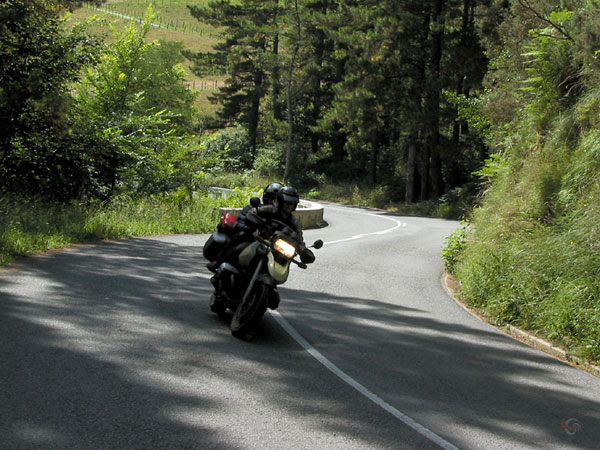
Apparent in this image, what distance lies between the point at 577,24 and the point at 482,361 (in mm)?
8187

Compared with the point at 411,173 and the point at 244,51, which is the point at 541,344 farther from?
the point at 244,51

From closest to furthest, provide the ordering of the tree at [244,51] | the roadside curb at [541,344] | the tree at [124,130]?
the roadside curb at [541,344]
the tree at [124,130]
the tree at [244,51]

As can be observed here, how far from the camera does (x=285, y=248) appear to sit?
6.84 meters

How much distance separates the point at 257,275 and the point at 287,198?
928mm

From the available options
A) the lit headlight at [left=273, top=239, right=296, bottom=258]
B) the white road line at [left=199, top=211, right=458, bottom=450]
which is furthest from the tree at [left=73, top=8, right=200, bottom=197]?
the lit headlight at [left=273, top=239, right=296, bottom=258]

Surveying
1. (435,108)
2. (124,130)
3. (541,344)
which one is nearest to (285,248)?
(541,344)

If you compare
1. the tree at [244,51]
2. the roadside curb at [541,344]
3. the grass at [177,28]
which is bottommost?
the roadside curb at [541,344]

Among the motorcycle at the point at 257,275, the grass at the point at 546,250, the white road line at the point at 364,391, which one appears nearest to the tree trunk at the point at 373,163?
the grass at the point at 546,250

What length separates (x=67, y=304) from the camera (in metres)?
7.95

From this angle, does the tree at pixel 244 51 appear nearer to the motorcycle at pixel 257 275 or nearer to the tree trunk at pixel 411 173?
the tree trunk at pixel 411 173

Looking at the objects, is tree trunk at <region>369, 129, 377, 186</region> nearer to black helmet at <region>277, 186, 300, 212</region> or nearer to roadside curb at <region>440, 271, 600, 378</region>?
roadside curb at <region>440, 271, 600, 378</region>

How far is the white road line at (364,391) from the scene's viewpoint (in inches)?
193

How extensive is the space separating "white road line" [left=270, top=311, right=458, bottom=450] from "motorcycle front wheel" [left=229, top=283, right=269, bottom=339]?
63 cm

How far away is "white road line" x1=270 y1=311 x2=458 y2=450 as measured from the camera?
4.89 metres
